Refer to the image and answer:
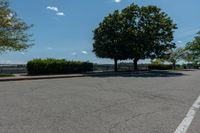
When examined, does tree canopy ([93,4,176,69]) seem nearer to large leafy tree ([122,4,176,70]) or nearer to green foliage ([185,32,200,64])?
large leafy tree ([122,4,176,70])

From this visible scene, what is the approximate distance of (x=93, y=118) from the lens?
21.2 feet

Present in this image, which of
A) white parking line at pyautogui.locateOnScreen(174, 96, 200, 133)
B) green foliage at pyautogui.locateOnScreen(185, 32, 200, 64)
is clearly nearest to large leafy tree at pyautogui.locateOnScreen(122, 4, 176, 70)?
white parking line at pyautogui.locateOnScreen(174, 96, 200, 133)

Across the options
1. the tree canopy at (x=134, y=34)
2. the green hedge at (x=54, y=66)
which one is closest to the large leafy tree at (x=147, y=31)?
the tree canopy at (x=134, y=34)

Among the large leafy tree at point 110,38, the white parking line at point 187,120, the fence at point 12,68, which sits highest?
the large leafy tree at point 110,38

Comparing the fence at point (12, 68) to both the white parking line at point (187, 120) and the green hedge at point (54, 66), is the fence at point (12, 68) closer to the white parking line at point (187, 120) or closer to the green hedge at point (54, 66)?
the green hedge at point (54, 66)

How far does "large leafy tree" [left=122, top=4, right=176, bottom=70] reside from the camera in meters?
35.7

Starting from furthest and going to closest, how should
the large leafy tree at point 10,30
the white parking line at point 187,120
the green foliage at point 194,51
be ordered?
the green foliage at point 194,51, the large leafy tree at point 10,30, the white parking line at point 187,120

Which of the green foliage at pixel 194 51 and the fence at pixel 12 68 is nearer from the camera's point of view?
the fence at pixel 12 68

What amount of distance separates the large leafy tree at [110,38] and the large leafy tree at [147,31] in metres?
1.06

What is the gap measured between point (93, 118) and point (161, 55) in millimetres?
34151

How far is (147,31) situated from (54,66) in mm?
16078

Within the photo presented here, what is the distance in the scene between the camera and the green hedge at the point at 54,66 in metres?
24.4

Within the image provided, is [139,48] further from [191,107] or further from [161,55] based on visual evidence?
[191,107]

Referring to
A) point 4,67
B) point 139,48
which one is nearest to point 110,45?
point 139,48
